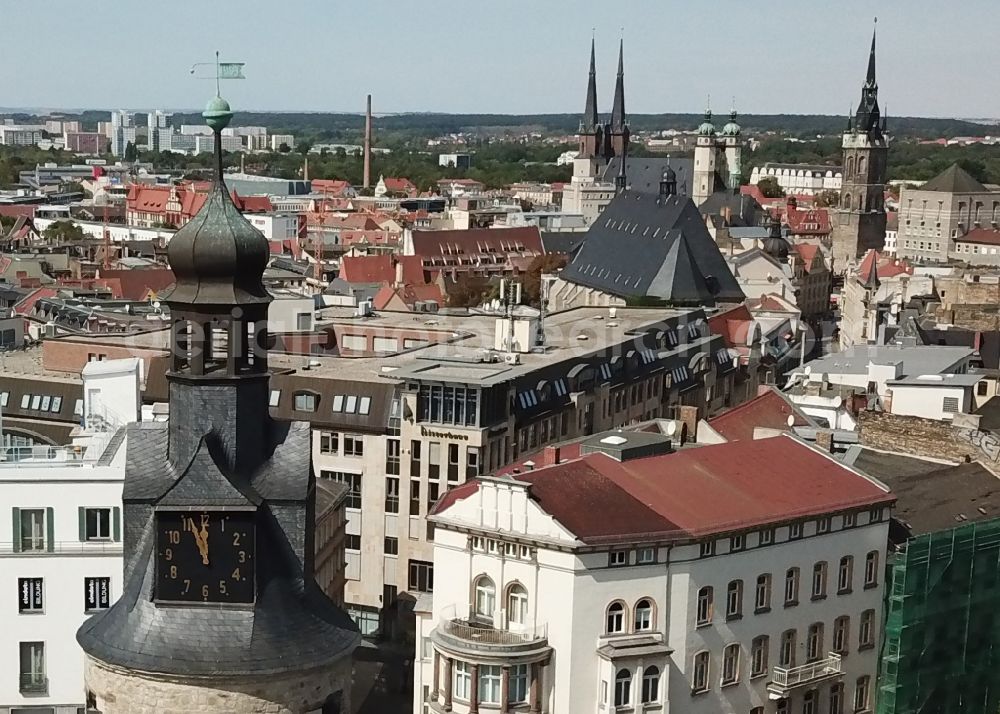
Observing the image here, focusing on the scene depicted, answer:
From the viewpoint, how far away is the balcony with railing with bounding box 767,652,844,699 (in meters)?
39.2

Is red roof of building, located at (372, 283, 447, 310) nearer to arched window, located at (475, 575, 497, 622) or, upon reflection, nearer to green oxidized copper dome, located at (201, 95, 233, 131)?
arched window, located at (475, 575, 497, 622)

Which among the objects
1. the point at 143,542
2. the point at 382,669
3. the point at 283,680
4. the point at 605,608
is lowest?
the point at 382,669

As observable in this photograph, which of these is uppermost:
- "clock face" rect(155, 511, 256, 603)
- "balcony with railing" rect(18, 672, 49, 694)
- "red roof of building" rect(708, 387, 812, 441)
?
"clock face" rect(155, 511, 256, 603)

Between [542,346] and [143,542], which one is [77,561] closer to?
[143,542]

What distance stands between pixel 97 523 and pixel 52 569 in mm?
1403

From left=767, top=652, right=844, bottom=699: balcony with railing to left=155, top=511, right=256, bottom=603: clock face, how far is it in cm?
2068

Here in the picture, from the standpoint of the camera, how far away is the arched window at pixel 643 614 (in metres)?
36.7

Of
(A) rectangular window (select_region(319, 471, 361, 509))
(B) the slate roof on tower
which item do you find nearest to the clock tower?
(A) rectangular window (select_region(319, 471, 361, 509))

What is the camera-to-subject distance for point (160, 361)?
57.1 m

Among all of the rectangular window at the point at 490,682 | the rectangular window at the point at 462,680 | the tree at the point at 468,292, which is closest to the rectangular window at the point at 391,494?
the rectangular window at the point at 462,680

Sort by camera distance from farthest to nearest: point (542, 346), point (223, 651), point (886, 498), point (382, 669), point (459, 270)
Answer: point (459, 270) < point (542, 346) < point (382, 669) < point (886, 498) < point (223, 651)

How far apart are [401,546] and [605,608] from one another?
19418 mm

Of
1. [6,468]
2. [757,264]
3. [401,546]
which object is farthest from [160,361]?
[757,264]

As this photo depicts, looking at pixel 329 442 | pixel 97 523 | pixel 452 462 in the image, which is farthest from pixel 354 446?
pixel 97 523
